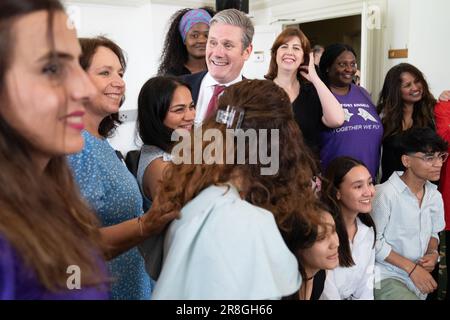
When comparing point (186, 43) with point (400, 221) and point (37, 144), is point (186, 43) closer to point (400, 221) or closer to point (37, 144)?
point (400, 221)

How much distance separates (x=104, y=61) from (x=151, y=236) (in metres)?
0.59

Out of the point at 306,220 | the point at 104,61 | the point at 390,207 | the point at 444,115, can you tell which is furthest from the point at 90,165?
the point at 444,115

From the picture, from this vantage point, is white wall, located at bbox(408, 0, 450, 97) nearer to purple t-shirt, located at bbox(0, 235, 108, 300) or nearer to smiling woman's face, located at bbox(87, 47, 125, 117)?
smiling woman's face, located at bbox(87, 47, 125, 117)

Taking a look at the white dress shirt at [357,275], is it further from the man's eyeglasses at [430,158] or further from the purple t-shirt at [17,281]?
the purple t-shirt at [17,281]

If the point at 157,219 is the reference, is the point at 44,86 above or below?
above

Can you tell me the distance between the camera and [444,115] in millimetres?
2234

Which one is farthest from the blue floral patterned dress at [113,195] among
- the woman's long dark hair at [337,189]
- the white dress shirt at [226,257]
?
the woman's long dark hair at [337,189]

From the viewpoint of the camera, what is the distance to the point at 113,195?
1.13m

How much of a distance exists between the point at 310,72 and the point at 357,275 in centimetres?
93

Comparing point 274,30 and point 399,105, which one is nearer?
point 399,105

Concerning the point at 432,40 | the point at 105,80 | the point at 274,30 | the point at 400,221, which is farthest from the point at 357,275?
the point at 274,30

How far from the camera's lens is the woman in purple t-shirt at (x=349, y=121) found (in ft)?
6.47

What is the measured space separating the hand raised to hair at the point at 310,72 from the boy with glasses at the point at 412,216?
62 centimetres

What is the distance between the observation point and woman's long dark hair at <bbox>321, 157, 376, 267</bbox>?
165 centimetres
